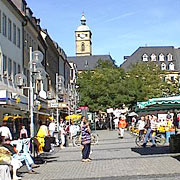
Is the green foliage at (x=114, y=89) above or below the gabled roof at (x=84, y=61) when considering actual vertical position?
below

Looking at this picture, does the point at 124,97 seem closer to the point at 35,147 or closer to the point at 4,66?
the point at 4,66

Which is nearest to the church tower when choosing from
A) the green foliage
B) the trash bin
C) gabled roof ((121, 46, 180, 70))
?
gabled roof ((121, 46, 180, 70))

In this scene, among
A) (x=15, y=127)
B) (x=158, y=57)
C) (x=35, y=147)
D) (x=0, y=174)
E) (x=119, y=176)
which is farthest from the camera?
(x=158, y=57)

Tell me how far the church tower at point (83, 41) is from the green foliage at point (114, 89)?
111474mm

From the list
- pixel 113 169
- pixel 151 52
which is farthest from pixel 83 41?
pixel 113 169

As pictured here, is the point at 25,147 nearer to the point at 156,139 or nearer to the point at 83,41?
the point at 156,139

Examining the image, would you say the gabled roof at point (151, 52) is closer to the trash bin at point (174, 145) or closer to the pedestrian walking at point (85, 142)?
the trash bin at point (174, 145)

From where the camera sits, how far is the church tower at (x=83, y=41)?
18662cm

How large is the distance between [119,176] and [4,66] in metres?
21.2

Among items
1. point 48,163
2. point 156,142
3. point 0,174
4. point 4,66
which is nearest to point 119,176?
point 0,174

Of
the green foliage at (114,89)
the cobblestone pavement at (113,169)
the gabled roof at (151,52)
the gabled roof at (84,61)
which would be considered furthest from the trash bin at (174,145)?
the gabled roof at (84,61)

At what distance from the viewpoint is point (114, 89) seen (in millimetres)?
68188

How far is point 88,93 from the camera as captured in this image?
68750 millimetres

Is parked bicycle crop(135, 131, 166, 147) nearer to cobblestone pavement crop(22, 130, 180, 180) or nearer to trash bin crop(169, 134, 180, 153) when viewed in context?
trash bin crop(169, 134, 180, 153)
